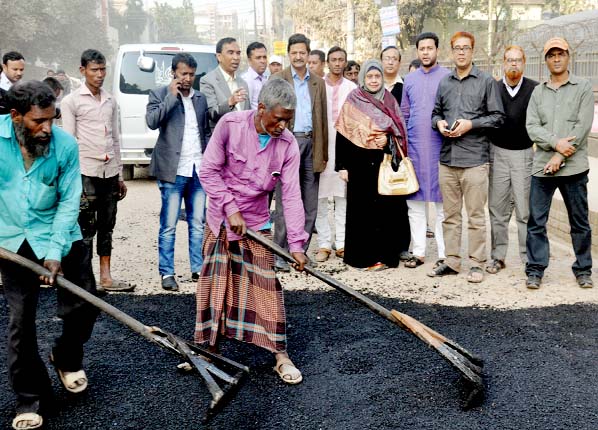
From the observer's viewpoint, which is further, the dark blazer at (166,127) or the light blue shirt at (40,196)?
the dark blazer at (166,127)

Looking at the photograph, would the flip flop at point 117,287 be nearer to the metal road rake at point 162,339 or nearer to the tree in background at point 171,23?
the metal road rake at point 162,339

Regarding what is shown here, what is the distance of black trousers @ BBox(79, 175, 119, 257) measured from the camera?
217 inches

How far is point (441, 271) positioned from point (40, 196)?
3.75 metres

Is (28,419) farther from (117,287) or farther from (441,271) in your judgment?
(441,271)

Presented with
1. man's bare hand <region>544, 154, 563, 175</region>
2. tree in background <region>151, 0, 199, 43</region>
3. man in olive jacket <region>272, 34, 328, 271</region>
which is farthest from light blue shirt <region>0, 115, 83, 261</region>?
tree in background <region>151, 0, 199, 43</region>

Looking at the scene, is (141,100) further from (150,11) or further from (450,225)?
(150,11)

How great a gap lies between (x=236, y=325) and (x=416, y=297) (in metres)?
1.95

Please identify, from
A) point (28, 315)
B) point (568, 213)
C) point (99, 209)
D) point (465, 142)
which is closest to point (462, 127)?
point (465, 142)

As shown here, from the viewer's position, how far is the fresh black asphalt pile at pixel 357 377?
3.49m

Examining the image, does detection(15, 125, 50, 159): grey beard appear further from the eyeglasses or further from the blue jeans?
the eyeglasses

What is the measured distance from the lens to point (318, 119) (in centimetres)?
646

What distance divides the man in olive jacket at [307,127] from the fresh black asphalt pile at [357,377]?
141 centimetres

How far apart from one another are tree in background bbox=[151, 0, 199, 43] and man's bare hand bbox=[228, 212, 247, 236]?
89.1m

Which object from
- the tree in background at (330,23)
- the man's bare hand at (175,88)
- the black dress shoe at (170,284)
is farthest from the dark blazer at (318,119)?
the tree in background at (330,23)
